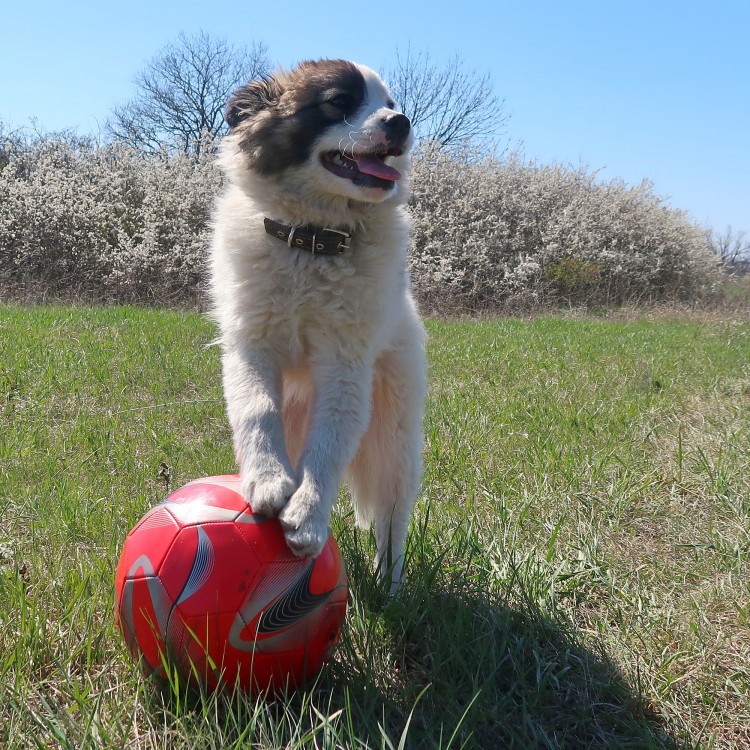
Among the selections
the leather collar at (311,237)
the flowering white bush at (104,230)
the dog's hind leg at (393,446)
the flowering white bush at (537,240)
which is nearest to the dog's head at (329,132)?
the leather collar at (311,237)

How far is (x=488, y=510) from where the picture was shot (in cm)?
345

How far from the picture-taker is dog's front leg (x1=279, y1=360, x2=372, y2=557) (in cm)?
214

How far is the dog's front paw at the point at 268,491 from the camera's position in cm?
218

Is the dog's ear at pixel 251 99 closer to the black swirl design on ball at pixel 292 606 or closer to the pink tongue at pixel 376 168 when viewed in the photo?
the pink tongue at pixel 376 168

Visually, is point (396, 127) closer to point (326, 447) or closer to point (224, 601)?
point (326, 447)

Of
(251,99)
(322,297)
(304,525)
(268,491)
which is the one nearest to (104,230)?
(251,99)

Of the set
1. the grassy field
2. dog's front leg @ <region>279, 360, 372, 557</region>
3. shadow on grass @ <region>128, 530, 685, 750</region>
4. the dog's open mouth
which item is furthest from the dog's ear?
shadow on grass @ <region>128, 530, 685, 750</region>

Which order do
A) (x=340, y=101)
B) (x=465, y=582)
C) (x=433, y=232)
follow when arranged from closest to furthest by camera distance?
(x=465, y=582)
(x=340, y=101)
(x=433, y=232)

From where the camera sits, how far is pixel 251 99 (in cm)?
319

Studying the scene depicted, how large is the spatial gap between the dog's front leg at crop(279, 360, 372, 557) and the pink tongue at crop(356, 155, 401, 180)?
794 mm

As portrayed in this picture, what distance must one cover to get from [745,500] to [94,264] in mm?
15182

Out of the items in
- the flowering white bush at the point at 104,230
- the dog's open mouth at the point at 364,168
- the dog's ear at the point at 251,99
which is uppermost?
the dog's ear at the point at 251,99

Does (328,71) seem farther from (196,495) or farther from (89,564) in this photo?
(89,564)

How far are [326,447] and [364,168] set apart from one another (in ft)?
3.88
